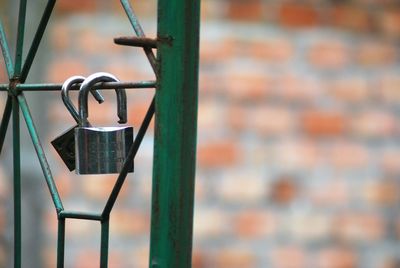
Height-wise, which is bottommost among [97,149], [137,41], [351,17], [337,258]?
[337,258]

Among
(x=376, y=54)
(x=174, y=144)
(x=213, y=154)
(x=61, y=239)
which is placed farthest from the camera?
(x=376, y=54)

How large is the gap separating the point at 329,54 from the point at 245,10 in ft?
0.77

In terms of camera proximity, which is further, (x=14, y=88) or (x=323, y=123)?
(x=323, y=123)

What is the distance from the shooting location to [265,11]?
7.18ft

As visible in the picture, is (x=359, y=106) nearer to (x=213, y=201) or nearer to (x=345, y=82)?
(x=345, y=82)

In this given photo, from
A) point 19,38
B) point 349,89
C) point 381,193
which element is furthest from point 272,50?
point 19,38

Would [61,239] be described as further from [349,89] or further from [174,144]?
[349,89]

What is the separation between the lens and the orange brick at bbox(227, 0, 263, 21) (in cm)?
217

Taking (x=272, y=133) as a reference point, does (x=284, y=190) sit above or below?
below

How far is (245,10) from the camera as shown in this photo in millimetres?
2176

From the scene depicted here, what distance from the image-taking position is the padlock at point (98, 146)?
1003mm

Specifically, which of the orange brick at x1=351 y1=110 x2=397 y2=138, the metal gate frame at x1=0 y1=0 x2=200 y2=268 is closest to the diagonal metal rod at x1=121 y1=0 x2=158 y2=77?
the metal gate frame at x1=0 y1=0 x2=200 y2=268

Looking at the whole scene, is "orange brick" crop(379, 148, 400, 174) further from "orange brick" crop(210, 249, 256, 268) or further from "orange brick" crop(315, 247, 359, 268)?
"orange brick" crop(210, 249, 256, 268)

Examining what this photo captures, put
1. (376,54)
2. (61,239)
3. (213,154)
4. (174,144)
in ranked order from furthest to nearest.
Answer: (376,54) → (213,154) → (61,239) → (174,144)
